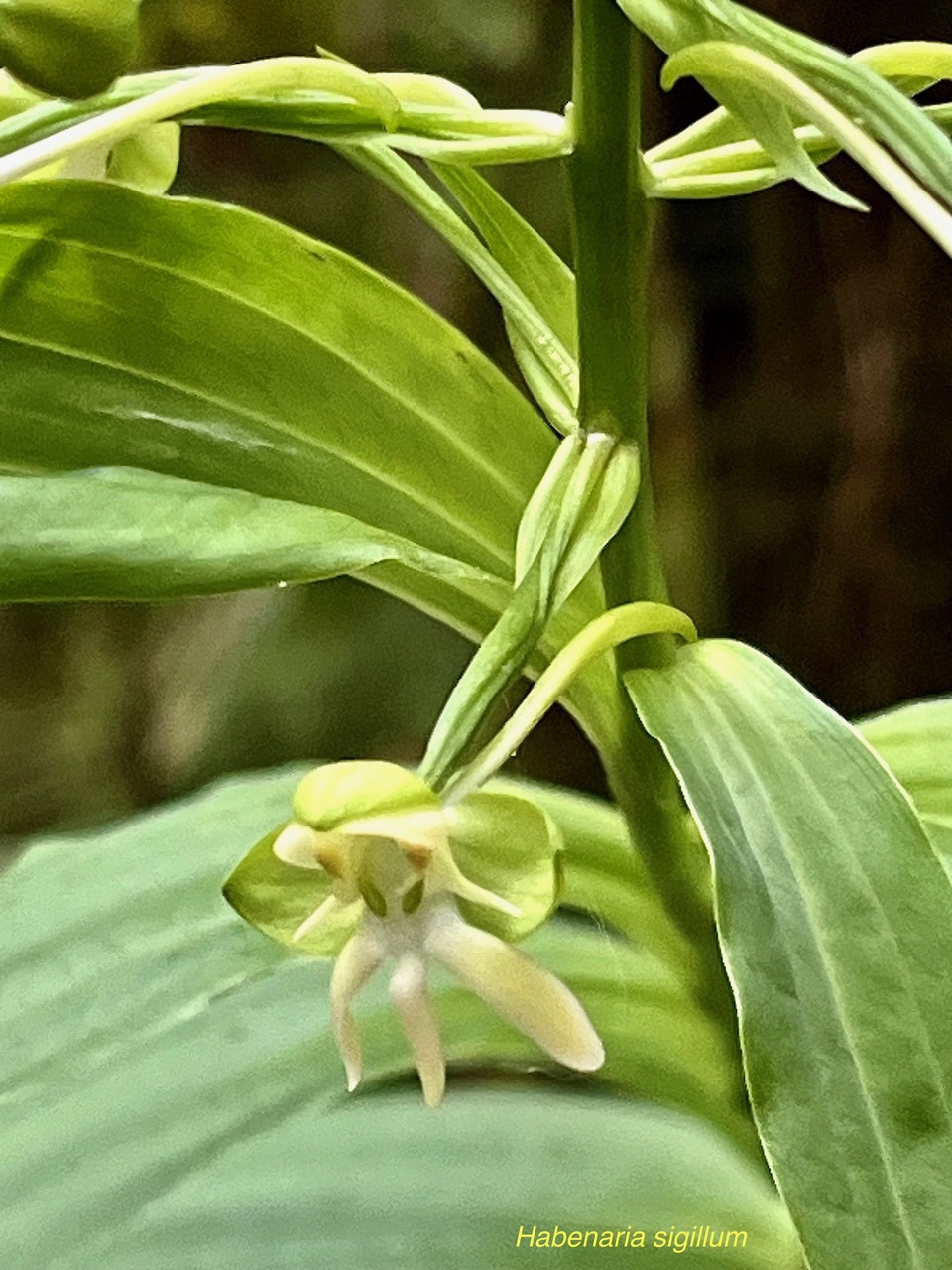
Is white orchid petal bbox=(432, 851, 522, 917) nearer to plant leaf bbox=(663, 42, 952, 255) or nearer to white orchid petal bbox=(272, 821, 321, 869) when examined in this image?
white orchid petal bbox=(272, 821, 321, 869)

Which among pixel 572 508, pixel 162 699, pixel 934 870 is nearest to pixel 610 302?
pixel 572 508

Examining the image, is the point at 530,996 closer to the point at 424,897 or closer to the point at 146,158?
the point at 424,897

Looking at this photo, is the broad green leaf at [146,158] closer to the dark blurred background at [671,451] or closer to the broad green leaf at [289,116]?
the broad green leaf at [289,116]

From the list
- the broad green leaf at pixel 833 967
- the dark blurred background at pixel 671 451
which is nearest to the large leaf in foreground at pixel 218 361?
the broad green leaf at pixel 833 967

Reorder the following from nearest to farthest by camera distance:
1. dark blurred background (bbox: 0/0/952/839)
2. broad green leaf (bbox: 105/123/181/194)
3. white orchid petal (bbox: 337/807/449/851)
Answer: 1. white orchid petal (bbox: 337/807/449/851)
2. broad green leaf (bbox: 105/123/181/194)
3. dark blurred background (bbox: 0/0/952/839)

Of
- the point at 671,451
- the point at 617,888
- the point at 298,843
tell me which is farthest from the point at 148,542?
the point at 671,451

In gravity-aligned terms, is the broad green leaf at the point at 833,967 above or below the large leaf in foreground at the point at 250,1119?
above

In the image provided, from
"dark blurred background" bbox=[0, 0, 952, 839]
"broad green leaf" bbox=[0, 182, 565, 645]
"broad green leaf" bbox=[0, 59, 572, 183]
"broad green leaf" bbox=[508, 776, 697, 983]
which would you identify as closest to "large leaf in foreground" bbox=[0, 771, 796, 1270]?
"broad green leaf" bbox=[508, 776, 697, 983]
